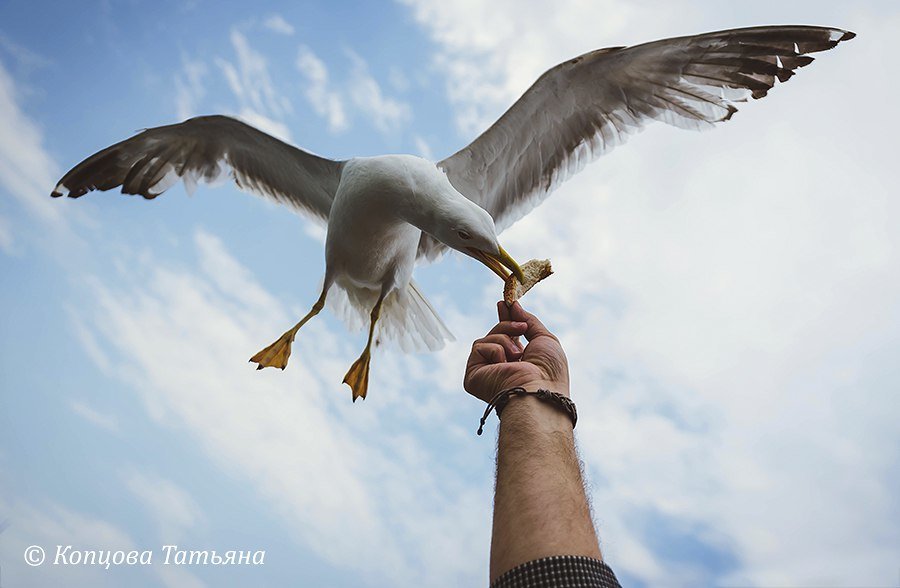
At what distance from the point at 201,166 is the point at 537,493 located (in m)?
1.99

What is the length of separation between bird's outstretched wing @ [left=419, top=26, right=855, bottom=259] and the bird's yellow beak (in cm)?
63

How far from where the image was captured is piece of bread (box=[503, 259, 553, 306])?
1599 mm

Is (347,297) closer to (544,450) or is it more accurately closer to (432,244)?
(432,244)

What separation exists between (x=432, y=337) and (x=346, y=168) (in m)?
0.79

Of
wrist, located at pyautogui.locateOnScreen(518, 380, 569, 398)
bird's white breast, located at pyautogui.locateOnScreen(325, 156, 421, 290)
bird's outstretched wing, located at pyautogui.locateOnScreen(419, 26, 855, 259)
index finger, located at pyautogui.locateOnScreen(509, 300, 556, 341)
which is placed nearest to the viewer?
wrist, located at pyautogui.locateOnScreen(518, 380, 569, 398)

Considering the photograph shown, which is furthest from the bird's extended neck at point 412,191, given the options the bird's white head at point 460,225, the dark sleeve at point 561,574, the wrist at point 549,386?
the dark sleeve at point 561,574

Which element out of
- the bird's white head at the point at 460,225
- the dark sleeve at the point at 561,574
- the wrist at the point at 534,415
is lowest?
the dark sleeve at the point at 561,574

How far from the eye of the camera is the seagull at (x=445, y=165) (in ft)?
5.79

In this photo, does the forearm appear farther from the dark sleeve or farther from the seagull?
the seagull

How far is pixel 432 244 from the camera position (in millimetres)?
2502

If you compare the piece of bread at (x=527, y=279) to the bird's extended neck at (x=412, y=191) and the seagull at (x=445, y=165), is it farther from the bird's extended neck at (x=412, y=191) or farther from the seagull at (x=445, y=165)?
the bird's extended neck at (x=412, y=191)

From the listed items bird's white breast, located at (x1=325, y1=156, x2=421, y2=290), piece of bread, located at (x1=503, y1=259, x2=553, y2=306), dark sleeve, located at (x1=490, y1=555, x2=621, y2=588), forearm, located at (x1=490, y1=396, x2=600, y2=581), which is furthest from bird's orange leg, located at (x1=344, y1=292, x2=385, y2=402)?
dark sleeve, located at (x1=490, y1=555, x2=621, y2=588)

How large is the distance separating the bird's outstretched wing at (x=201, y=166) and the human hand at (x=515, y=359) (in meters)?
1.08

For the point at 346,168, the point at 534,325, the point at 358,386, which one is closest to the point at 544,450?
the point at 534,325
